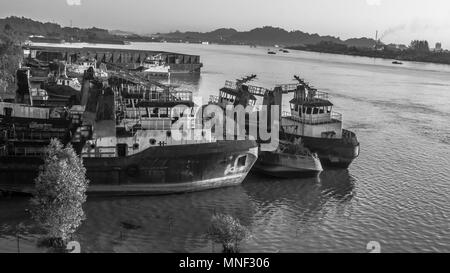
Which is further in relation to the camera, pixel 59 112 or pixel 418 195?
pixel 59 112

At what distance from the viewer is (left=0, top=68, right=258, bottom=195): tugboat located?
2681 cm

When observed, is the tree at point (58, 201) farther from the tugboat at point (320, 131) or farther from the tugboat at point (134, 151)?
the tugboat at point (320, 131)

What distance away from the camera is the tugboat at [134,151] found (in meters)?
26.8

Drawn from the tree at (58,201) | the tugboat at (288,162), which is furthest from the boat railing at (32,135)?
the tugboat at (288,162)

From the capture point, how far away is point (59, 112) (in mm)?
34469

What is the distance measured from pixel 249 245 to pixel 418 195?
14.0 meters

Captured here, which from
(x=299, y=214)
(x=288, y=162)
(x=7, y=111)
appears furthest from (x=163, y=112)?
(x=7, y=111)

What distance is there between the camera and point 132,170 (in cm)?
2716

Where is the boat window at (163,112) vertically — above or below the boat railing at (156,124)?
above

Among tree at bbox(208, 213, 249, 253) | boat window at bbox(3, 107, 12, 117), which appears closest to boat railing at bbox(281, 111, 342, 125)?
tree at bbox(208, 213, 249, 253)

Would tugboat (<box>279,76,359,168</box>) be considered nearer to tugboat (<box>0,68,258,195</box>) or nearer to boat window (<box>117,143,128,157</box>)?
tugboat (<box>0,68,258,195</box>)

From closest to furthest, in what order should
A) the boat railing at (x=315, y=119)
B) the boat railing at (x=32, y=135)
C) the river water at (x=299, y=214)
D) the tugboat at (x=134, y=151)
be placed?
the river water at (x=299, y=214)
the tugboat at (x=134, y=151)
the boat railing at (x=32, y=135)
the boat railing at (x=315, y=119)
